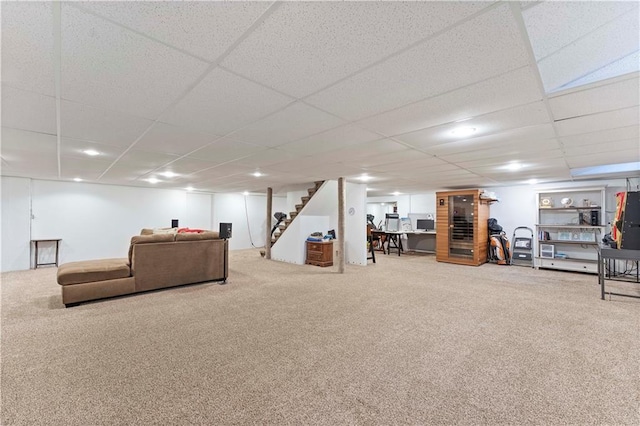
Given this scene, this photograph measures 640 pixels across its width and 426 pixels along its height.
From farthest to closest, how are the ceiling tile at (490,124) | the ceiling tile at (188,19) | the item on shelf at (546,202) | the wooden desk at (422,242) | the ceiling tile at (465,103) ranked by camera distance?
the wooden desk at (422,242) → the item on shelf at (546,202) → the ceiling tile at (490,124) → the ceiling tile at (465,103) → the ceiling tile at (188,19)

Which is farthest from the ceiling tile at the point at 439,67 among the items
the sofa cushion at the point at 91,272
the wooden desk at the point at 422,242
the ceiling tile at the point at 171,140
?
the wooden desk at the point at 422,242

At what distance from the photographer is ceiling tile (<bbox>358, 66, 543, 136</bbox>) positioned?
1898 millimetres

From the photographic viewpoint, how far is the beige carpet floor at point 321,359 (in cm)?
177

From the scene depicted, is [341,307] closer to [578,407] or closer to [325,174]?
[578,407]

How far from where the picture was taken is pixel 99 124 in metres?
2.75

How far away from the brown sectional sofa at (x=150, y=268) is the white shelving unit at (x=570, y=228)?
303 inches

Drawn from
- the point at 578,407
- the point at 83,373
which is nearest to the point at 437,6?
the point at 578,407

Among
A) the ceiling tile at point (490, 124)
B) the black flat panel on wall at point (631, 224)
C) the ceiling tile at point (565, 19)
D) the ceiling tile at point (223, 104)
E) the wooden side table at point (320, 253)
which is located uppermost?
the ceiling tile at point (565, 19)

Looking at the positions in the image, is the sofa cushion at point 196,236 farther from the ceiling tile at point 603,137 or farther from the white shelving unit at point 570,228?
the white shelving unit at point 570,228

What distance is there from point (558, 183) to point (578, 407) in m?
7.23

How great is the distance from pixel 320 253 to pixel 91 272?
A: 15.1ft

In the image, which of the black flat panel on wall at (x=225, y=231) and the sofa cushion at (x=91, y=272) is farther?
the black flat panel on wall at (x=225, y=231)

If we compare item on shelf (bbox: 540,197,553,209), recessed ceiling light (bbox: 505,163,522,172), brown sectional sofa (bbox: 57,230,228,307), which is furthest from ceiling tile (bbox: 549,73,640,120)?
item on shelf (bbox: 540,197,553,209)

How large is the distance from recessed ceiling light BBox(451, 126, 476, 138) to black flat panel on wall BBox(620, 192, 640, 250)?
3433 mm
